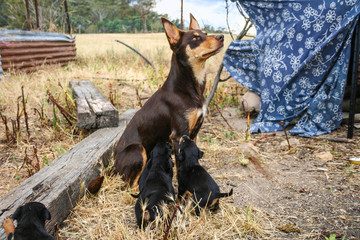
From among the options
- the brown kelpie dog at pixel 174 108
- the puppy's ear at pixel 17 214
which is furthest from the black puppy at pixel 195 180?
the puppy's ear at pixel 17 214

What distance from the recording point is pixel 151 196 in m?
2.28

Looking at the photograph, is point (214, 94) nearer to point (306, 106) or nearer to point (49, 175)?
point (306, 106)

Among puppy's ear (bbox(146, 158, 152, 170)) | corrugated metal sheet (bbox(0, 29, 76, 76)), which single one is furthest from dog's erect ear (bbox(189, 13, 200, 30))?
corrugated metal sheet (bbox(0, 29, 76, 76))

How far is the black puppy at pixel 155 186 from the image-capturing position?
220 centimetres

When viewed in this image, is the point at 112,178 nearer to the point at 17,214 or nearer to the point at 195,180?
the point at 195,180

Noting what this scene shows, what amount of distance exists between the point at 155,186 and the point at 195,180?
363mm

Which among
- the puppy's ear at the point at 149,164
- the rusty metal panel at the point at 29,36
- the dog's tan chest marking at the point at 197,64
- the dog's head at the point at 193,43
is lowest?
the puppy's ear at the point at 149,164

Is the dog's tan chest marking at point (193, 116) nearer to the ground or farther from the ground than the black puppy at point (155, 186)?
farther from the ground

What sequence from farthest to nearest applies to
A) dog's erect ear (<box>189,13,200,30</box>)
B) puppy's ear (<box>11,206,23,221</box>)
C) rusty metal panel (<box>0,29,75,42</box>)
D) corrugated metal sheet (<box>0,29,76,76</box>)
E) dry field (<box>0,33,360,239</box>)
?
rusty metal panel (<box>0,29,75,42</box>) < corrugated metal sheet (<box>0,29,76,76</box>) < dog's erect ear (<box>189,13,200,30</box>) < dry field (<box>0,33,360,239</box>) < puppy's ear (<box>11,206,23,221</box>)

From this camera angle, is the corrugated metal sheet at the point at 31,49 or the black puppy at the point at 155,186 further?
the corrugated metal sheet at the point at 31,49

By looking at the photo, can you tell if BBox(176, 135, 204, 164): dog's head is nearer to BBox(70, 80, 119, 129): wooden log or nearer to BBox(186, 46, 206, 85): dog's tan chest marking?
BBox(186, 46, 206, 85): dog's tan chest marking

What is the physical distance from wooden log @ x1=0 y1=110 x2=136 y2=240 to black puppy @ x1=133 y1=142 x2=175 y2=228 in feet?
1.79

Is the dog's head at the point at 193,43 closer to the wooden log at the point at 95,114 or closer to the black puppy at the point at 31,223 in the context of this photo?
the wooden log at the point at 95,114

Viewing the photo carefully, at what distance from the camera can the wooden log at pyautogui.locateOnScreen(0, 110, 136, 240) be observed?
7.30ft
